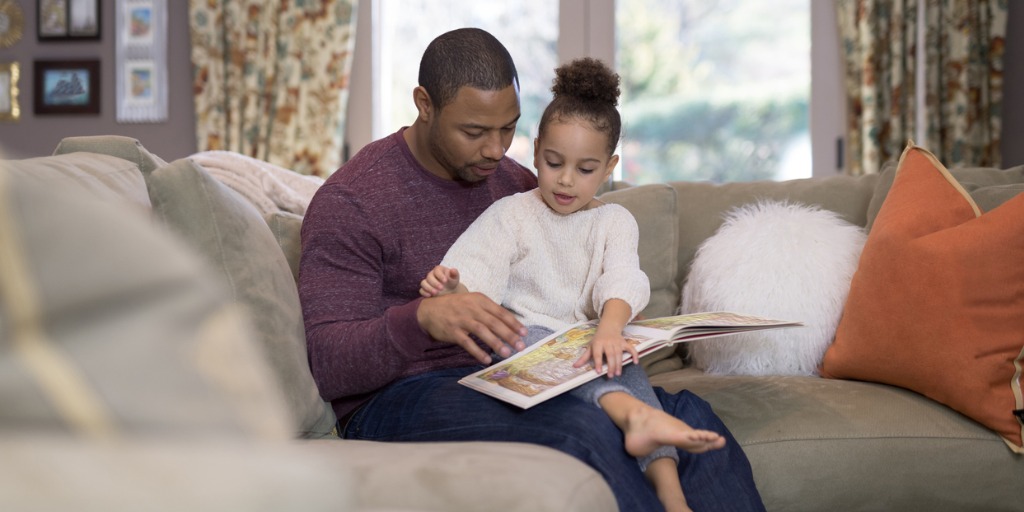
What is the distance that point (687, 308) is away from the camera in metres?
2.31

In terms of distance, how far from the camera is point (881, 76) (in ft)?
13.3

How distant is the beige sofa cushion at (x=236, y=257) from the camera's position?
4.91ft

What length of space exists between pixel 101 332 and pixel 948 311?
1833mm

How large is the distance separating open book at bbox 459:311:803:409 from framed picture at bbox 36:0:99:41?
3.90 m

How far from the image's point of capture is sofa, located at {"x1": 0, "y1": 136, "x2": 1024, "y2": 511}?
1.12 feet

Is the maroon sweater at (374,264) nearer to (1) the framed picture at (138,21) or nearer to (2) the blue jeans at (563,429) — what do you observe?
(2) the blue jeans at (563,429)

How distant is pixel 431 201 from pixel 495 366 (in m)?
0.38

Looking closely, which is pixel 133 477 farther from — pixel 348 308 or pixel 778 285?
pixel 778 285

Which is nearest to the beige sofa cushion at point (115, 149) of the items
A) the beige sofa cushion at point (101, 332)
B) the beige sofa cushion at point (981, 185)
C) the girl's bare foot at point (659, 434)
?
the girl's bare foot at point (659, 434)

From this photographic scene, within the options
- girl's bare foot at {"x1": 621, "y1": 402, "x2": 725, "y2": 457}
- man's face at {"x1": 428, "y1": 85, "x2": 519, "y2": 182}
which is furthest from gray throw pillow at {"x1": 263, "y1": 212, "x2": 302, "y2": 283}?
girl's bare foot at {"x1": 621, "y1": 402, "x2": 725, "y2": 457}

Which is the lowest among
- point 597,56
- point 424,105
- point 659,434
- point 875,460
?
point 875,460

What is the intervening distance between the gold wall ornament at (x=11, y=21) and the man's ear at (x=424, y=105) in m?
3.78

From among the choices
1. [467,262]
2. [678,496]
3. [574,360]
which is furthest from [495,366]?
[678,496]

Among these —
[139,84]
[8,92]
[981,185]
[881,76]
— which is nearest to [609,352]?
[981,185]
